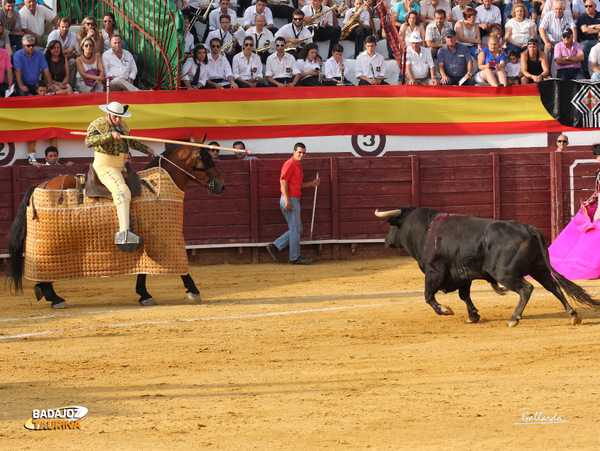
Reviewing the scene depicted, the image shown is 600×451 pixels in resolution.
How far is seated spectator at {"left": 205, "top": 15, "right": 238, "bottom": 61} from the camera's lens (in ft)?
44.5

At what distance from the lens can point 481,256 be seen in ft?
24.6

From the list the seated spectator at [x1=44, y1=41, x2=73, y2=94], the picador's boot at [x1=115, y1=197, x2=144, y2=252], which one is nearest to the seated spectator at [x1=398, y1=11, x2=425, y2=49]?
the seated spectator at [x1=44, y1=41, x2=73, y2=94]

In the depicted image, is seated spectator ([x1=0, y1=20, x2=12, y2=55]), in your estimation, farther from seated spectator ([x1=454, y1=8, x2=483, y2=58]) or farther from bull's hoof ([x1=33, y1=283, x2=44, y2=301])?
seated spectator ([x1=454, y1=8, x2=483, y2=58])

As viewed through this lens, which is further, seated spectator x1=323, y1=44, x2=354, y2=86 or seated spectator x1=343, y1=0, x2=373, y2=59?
seated spectator x1=343, y1=0, x2=373, y2=59

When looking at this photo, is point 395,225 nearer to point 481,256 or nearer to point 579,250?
point 481,256

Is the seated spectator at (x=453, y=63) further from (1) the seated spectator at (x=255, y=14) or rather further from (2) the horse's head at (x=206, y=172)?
(2) the horse's head at (x=206, y=172)

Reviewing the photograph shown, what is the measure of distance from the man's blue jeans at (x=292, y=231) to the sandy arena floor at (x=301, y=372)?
7.65 ft

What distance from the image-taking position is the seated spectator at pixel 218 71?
13.1 m

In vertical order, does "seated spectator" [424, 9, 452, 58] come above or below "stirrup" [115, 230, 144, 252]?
above

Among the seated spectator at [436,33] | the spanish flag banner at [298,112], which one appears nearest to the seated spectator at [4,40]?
the spanish flag banner at [298,112]

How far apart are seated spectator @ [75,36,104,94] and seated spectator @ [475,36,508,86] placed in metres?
5.30

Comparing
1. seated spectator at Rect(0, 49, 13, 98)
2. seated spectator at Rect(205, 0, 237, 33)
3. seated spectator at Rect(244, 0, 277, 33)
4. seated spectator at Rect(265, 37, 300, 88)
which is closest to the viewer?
seated spectator at Rect(0, 49, 13, 98)

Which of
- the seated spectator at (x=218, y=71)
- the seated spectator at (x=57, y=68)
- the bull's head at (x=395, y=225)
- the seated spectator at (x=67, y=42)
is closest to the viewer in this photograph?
the bull's head at (x=395, y=225)

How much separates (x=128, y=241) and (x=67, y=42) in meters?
5.13
